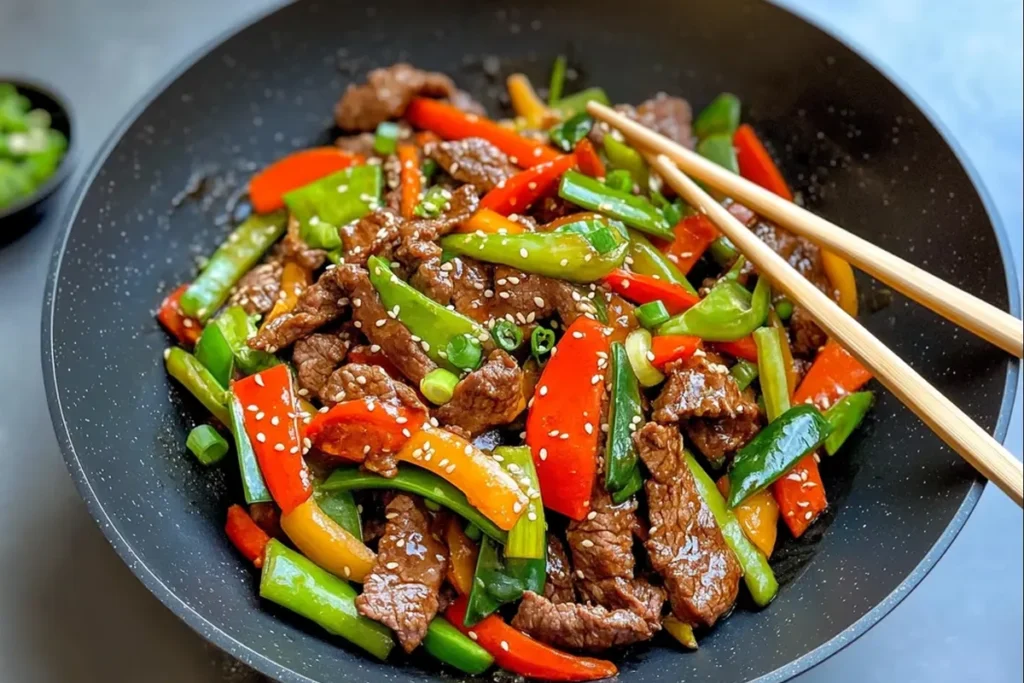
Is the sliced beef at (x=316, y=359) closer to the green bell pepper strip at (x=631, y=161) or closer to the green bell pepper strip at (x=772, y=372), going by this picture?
the green bell pepper strip at (x=631, y=161)

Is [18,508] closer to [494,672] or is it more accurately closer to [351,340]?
[351,340]

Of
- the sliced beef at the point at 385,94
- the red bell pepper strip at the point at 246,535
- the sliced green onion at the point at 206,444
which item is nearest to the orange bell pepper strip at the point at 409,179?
the sliced beef at the point at 385,94

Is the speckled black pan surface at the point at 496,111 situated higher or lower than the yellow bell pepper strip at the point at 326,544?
higher

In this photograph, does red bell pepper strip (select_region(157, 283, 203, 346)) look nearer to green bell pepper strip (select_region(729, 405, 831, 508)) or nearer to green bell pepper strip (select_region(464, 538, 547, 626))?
green bell pepper strip (select_region(464, 538, 547, 626))

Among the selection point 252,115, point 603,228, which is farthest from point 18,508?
point 603,228

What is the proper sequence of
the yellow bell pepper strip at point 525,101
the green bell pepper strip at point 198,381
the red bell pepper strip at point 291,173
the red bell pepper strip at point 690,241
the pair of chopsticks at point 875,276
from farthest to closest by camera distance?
the yellow bell pepper strip at point 525,101, the red bell pepper strip at point 291,173, the red bell pepper strip at point 690,241, the green bell pepper strip at point 198,381, the pair of chopsticks at point 875,276
